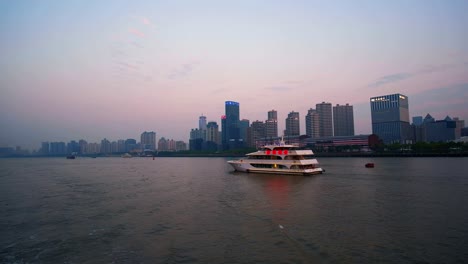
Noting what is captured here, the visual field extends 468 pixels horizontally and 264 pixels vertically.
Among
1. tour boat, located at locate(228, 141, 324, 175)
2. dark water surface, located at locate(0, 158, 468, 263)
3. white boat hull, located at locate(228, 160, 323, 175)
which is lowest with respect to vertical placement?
dark water surface, located at locate(0, 158, 468, 263)

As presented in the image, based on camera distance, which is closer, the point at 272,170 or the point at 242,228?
the point at 242,228

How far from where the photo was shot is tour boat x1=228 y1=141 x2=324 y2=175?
67188 millimetres

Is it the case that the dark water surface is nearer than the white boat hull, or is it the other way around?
the dark water surface

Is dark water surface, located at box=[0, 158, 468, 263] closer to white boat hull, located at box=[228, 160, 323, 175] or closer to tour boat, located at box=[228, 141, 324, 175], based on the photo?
white boat hull, located at box=[228, 160, 323, 175]

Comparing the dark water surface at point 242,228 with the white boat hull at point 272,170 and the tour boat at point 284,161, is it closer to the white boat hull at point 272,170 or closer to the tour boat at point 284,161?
the white boat hull at point 272,170

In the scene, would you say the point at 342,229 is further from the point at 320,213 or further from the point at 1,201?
the point at 1,201

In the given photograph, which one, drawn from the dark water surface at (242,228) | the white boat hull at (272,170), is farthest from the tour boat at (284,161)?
the dark water surface at (242,228)

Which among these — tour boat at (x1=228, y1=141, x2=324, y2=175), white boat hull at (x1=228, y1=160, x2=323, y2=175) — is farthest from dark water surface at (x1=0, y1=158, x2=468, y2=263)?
tour boat at (x1=228, y1=141, x2=324, y2=175)

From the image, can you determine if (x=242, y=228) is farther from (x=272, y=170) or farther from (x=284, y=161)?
(x=272, y=170)

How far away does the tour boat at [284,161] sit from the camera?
220 ft

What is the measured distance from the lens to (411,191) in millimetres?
43969

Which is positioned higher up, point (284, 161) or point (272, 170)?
point (284, 161)

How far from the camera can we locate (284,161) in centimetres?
6844

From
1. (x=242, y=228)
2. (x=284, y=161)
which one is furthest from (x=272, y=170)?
(x=242, y=228)
